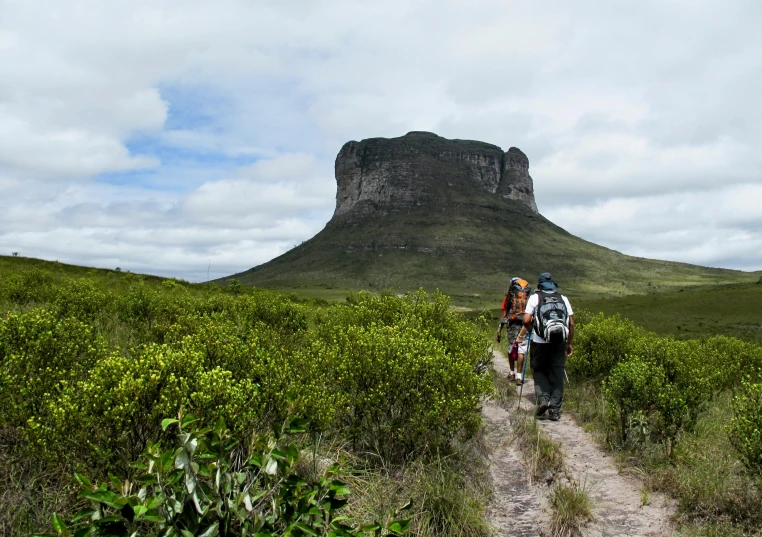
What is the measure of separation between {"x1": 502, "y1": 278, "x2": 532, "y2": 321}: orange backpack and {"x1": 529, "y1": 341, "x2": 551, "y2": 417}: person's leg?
2804 millimetres

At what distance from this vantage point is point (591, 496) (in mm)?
6309

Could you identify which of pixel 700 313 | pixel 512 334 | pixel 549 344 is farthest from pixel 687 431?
pixel 700 313

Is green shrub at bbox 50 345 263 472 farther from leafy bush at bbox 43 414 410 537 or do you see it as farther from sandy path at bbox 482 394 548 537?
sandy path at bbox 482 394 548 537

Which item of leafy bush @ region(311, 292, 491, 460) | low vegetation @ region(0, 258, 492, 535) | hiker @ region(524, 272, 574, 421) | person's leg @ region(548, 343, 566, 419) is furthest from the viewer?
person's leg @ region(548, 343, 566, 419)

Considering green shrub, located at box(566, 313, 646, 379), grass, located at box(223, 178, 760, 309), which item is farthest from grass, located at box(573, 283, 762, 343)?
grass, located at box(223, 178, 760, 309)

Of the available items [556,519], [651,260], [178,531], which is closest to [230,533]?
[178,531]

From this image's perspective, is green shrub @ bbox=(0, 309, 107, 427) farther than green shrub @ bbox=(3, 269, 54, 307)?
No

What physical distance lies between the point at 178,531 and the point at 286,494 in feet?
2.19

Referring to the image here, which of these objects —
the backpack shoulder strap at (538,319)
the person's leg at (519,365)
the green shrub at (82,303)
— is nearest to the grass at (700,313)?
the person's leg at (519,365)

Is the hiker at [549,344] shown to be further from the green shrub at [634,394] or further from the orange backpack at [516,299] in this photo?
the orange backpack at [516,299]

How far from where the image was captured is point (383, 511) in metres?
5.39

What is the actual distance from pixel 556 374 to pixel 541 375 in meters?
0.29

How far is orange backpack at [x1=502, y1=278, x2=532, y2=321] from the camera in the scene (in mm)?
12656

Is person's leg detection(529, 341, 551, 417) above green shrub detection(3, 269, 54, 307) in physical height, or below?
below
